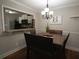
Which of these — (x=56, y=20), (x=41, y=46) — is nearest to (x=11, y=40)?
(x=41, y=46)

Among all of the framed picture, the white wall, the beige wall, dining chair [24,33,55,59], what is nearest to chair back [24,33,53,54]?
dining chair [24,33,55,59]

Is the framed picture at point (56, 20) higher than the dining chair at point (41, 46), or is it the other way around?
the framed picture at point (56, 20)

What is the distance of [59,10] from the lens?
3.82 metres

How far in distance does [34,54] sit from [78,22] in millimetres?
2652

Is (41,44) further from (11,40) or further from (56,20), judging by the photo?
(56,20)

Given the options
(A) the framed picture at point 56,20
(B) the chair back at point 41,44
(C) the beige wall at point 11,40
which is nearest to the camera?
(B) the chair back at point 41,44

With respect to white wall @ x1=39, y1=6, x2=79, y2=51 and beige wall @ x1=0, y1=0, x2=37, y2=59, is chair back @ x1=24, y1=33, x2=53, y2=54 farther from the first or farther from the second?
white wall @ x1=39, y1=6, x2=79, y2=51

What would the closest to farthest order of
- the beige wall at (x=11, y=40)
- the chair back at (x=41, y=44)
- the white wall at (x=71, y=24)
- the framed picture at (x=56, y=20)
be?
the chair back at (x=41, y=44), the beige wall at (x=11, y=40), the white wall at (x=71, y=24), the framed picture at (x=56, y=20)

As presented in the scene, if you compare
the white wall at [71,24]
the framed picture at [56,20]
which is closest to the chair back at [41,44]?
the white wall at [71,24]

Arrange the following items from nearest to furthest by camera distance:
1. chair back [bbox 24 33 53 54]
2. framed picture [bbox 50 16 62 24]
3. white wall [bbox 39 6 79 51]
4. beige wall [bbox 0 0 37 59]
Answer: chair back [bbox 24 33 53 54] → beige wall [bbox 0 0 37 59] → white wall [bbox 39 6 79 51] → framed picture [bbox 50 16 62 24]

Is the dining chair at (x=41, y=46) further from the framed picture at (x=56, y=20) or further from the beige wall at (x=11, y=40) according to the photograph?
the framed picture at (x=56, y=20)

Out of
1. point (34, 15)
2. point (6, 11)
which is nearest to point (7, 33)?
point (6, 11)

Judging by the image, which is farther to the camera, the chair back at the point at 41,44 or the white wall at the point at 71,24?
the white wall at the point at 71,24

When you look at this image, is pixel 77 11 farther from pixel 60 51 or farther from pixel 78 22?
pixel 60 51
